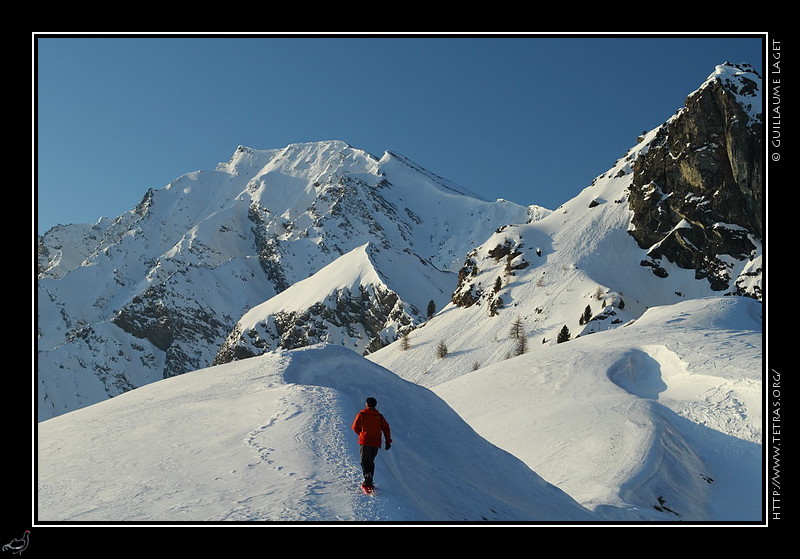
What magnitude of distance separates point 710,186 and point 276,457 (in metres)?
112

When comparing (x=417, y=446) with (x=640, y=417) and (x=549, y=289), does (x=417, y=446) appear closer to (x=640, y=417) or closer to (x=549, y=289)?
(x=640, y=417)

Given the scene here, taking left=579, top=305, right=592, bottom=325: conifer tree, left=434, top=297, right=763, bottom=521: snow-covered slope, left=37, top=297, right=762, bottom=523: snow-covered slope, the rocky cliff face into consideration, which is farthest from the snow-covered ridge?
left=37, top=297, right=762, bottom=523: snow-covered slope

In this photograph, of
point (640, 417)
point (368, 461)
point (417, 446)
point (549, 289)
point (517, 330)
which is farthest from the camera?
point (549, 289)

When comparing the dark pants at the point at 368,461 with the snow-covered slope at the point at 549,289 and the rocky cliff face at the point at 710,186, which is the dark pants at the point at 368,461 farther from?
the rocky cliff face at the point at 710,186

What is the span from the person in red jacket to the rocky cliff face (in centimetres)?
10118

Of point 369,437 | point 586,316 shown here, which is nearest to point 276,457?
point 369,437

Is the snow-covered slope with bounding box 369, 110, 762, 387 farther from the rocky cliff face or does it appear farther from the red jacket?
the red jacket

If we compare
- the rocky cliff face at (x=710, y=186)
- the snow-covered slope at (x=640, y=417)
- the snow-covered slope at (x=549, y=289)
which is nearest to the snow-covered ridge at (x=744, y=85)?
the rocky cliff face at (x=710, y=186)

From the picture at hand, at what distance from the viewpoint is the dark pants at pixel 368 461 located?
12002 mm

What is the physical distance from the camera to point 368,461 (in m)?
12.1

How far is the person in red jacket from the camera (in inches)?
474
